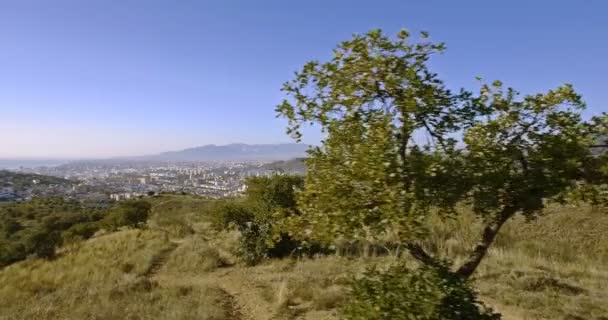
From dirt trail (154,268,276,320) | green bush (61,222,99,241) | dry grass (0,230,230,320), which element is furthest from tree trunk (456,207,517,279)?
green bush (61,222,99,241)

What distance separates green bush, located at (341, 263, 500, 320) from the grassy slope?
350 cm

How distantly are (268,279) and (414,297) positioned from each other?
310 inches

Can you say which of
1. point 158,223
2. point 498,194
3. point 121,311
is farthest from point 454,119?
point 158,223

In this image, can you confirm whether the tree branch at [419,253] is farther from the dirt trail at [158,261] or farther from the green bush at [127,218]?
the green bush at [127,218]

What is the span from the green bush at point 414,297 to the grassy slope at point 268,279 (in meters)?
3.50

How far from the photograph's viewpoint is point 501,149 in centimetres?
532

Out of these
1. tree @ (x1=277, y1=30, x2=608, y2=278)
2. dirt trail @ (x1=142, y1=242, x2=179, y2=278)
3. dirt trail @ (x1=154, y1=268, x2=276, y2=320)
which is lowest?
dirt trail @ (x1=142, y1=242, x2=179, y2=278)

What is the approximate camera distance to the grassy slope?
9.48 metres

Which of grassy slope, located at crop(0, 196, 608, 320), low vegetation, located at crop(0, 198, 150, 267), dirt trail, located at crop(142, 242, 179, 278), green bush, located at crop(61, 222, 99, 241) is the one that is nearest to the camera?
grassy slope, located at crop(0, 196, 608, 320)

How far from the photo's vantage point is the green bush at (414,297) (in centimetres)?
500

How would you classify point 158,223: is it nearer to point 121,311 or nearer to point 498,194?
point 121,311

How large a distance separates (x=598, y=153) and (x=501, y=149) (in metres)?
1.19

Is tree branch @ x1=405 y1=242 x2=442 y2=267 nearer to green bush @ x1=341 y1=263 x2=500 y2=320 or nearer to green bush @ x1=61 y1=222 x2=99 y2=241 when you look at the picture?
green bush @ x1=341 y1=263 x2=500 y2=320

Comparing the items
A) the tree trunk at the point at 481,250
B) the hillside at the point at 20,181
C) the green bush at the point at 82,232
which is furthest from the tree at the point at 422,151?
the hillside at the point at 20,181
